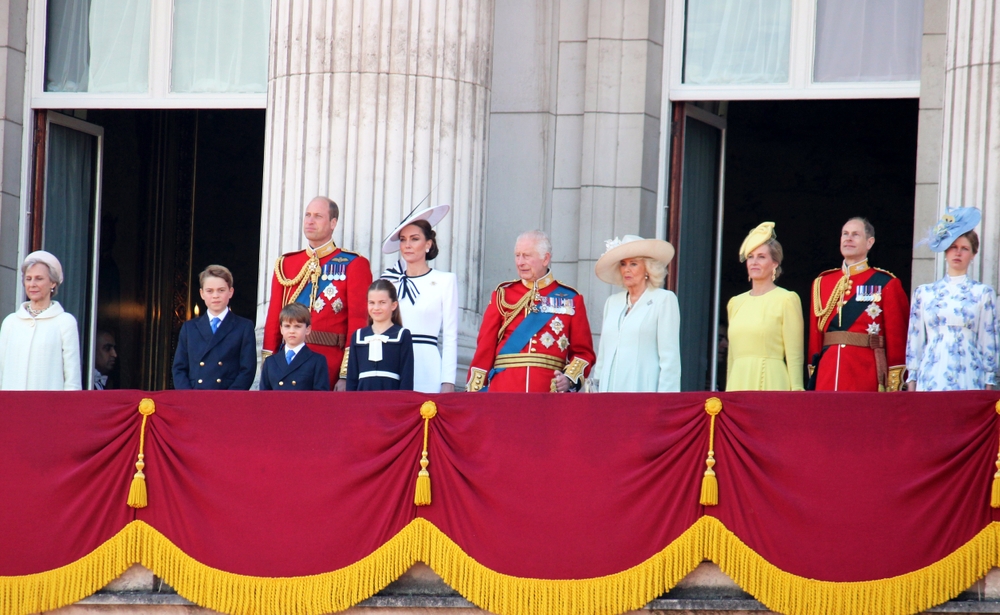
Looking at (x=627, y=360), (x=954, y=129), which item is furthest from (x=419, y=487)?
(x=954, y=129)

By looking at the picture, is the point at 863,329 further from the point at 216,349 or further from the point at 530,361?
the point at 216,349

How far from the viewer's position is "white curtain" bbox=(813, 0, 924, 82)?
12.2m

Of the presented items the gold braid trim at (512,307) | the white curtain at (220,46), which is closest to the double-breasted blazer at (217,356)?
the gold braid trim at (512,307)

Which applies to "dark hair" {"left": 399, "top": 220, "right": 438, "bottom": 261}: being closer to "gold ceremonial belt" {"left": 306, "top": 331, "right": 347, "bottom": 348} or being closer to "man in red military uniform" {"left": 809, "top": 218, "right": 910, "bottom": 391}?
"gold ceremonial belt" {"left": 306, "top": 331, "right": 347, "bottom": 348}

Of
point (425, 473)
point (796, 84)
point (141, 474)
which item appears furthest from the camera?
point (796, 84)

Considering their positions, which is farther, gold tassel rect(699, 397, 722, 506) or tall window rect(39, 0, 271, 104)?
tall window rect(39, 0, 271, 104)

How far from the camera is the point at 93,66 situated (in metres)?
13.5

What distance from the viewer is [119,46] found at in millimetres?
13438

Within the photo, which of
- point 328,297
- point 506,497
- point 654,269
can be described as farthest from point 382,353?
point 654,269

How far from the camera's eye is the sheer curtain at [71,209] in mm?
13633

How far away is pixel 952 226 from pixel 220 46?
6.31 m

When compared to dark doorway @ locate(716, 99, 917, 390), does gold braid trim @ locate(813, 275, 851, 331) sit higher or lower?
lower

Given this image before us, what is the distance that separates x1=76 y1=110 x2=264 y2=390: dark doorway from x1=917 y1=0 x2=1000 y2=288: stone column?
8.37 metres

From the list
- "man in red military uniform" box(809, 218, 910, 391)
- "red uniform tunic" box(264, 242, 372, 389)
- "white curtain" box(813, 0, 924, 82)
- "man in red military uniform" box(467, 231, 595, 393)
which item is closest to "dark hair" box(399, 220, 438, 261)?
"red uniform tunic" box(264, 242, 372, 389)
